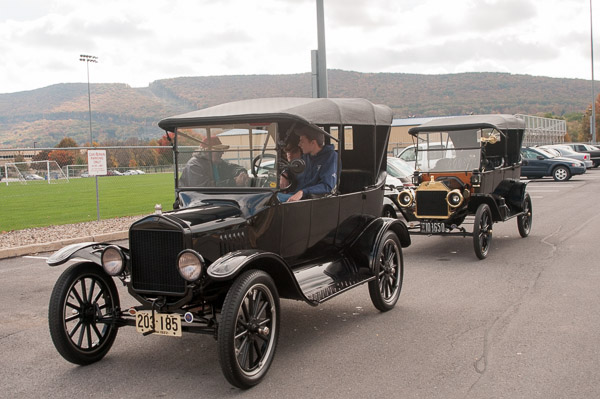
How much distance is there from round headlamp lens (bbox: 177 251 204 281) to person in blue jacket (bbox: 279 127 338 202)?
1793mm

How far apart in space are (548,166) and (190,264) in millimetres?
28028

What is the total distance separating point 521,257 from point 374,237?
417 centimetres

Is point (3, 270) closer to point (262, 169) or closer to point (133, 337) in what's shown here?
point (133, 337)

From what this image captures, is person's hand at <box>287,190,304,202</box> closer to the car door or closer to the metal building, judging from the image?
the car door

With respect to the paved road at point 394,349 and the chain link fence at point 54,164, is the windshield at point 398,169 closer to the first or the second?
the chain link fence at point 54,164

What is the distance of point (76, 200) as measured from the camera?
22422mm

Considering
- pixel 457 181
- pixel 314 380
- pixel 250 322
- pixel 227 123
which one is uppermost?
pixel 227 123

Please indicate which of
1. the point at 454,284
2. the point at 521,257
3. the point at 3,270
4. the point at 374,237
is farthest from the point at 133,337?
the point at 521,257

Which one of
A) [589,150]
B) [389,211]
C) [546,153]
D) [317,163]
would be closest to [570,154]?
[546,153]

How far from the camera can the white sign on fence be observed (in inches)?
537

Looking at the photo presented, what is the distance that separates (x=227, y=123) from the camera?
5676mm

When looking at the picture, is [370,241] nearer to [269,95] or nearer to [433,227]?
[433,227]

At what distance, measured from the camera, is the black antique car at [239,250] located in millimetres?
4625

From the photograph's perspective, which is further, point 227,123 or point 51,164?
point 51,164
